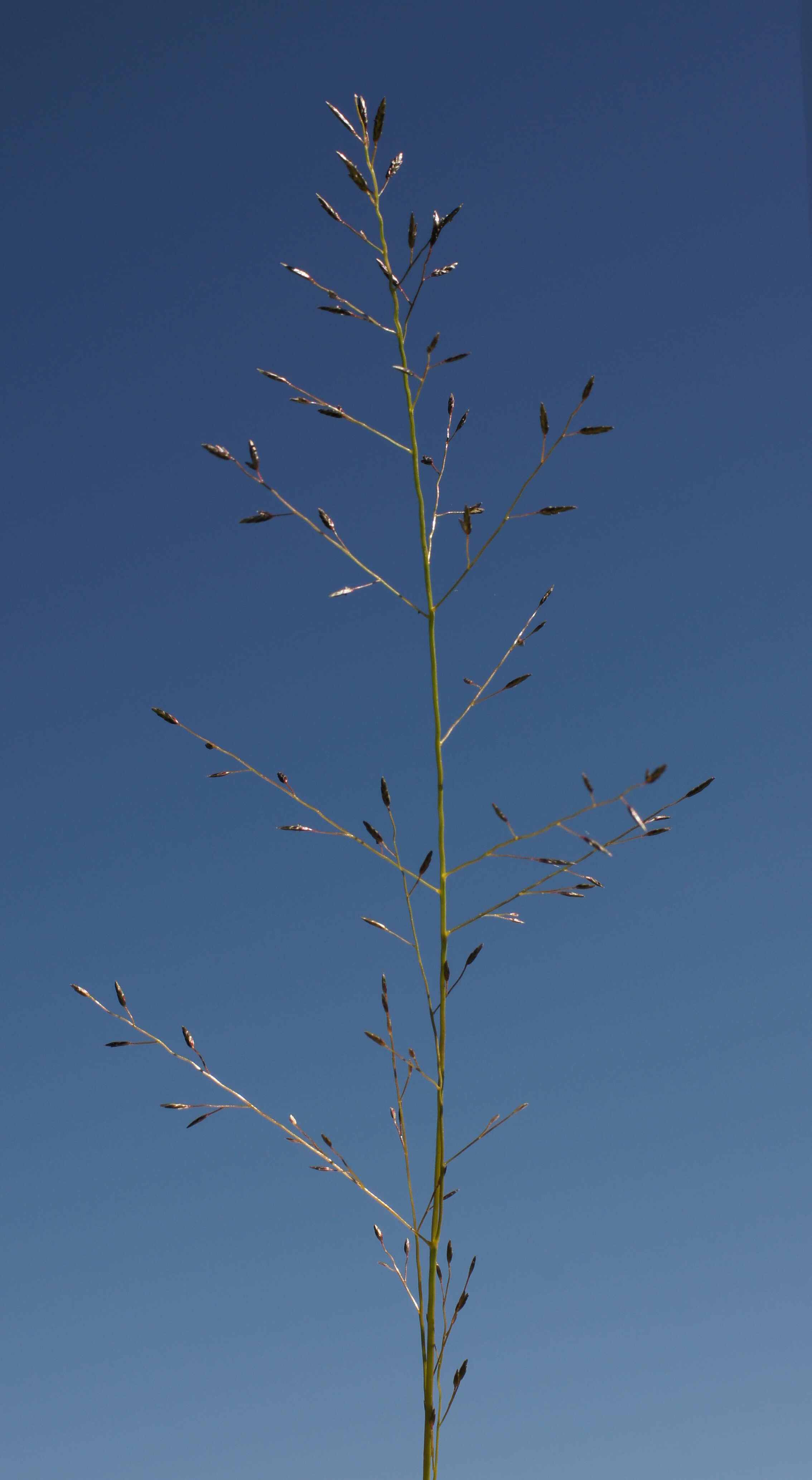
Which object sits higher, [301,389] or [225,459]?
[301,389]

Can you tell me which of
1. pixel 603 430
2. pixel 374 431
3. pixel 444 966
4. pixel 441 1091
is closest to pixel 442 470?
pixel 374 431

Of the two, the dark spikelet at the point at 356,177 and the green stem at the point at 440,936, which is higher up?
the dark spikelet at the point at 356,177

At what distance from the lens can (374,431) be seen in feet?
4.52

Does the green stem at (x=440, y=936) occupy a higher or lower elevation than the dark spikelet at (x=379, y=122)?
lower

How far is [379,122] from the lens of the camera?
1320 millimetres

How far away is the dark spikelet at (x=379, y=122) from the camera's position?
129 centimetres

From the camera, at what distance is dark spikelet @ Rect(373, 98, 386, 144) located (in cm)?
129

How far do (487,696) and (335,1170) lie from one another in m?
0.59

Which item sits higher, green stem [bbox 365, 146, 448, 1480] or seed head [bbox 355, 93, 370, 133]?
seed head [bbox 355, 93, 370, 133]

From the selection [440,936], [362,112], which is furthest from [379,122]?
[440,936]

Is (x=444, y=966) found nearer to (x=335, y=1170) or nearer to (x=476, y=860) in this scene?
(x=476, y=860)

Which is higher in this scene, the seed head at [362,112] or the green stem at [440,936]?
the seed head at [362,112]

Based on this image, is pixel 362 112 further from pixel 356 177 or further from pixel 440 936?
pixel 440 936

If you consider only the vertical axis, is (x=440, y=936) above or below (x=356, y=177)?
below
